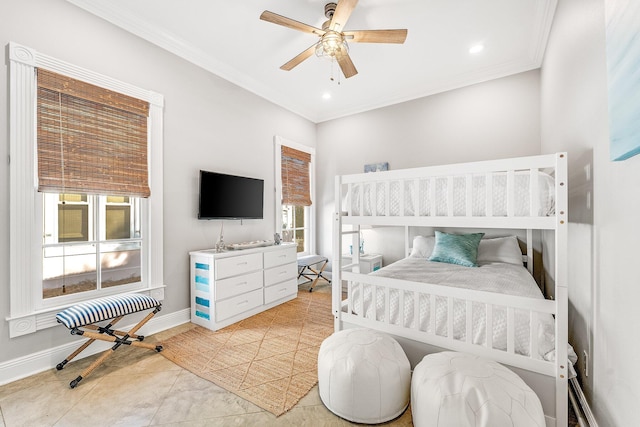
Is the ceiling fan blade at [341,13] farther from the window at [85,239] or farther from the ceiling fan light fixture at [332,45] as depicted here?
the window at [85,239]

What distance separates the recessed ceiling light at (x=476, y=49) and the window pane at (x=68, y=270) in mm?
4201

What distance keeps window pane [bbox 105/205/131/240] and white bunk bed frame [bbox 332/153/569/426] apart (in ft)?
6.75

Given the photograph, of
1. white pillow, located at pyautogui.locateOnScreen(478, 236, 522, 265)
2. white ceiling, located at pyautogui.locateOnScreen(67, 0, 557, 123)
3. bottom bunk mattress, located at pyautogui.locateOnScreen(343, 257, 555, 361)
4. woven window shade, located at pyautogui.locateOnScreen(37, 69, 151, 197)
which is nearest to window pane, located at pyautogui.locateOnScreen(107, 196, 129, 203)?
woven window shade, located at pyautogui.locateOnScreen(37, 69, 151, 197)

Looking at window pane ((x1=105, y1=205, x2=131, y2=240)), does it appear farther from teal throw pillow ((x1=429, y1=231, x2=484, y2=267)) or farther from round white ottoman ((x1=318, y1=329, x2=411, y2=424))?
teal throw pillow ((x1=429, y1=231, x2=484, y2=267))

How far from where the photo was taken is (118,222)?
98.8 inches

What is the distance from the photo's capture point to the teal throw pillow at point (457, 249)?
110 inches

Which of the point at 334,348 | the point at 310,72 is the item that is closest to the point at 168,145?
the point at 310,72

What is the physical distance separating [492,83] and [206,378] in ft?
14.2

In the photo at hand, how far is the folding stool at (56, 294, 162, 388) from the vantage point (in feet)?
5.99

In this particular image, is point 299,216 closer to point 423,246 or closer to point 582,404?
point 423,246

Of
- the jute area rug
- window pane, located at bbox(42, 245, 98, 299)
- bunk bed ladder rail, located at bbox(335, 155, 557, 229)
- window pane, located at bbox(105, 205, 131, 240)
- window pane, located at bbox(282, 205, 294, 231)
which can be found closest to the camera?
bunk bed ladder rail, located at bbox(335, 155, 557, 229)

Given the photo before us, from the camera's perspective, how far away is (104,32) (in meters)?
2.33

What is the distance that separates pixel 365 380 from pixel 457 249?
1959mm

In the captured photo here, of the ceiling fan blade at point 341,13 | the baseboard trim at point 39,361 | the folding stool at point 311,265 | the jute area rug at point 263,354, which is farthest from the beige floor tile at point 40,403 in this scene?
the ceiling fan blade at point 341,13
